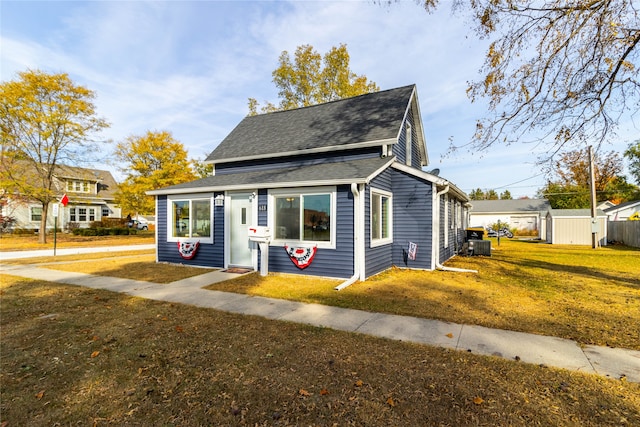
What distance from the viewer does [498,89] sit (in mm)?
7055

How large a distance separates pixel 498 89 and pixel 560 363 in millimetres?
5949

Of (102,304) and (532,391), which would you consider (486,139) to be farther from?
(102,304)

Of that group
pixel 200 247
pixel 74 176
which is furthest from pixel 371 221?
pixel 74 176

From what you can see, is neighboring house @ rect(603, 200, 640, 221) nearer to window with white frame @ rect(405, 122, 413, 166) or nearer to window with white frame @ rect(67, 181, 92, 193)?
window with white frame @ rect(405, 122, 413, 166)

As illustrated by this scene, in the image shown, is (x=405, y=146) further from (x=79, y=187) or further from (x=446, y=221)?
(x=79, y=187)

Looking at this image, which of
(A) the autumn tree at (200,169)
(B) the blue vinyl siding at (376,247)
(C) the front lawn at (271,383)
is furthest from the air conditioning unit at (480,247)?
(A) the autumn tree at (200,169)

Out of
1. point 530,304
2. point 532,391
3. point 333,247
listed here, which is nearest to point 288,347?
point 532,391

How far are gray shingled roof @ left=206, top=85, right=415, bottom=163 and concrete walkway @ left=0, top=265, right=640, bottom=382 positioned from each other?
20.9ft

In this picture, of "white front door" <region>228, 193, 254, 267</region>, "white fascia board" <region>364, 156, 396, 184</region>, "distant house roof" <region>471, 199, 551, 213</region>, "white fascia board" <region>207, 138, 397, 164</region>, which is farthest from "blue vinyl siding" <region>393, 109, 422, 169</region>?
"distant house roof" <region>471, 199, 551, 213</region>

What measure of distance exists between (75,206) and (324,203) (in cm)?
3499

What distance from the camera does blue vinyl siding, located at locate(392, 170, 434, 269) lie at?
10.0 meters

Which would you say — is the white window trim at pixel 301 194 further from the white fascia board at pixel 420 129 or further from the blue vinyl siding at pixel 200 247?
the white fascia board at pixel 420 129

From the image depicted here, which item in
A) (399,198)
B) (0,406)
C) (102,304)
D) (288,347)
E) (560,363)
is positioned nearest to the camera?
(0,406)

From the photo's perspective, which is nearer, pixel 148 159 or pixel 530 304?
pixel 530 304
